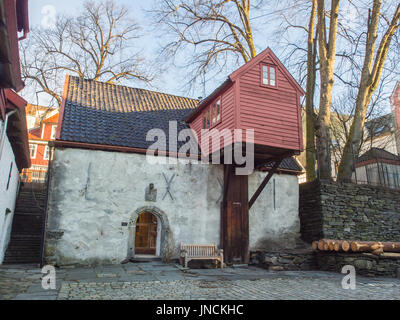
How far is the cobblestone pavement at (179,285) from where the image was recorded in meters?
5.98

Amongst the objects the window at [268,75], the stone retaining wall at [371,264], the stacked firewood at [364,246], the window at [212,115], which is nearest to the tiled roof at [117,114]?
the window at [212,115]

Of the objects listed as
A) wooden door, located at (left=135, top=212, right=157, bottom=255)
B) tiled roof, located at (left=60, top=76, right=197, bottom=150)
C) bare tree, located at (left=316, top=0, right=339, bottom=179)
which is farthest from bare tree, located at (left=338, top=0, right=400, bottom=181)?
wooden door, located at (left=135, top=212, right=157, bottom=255)

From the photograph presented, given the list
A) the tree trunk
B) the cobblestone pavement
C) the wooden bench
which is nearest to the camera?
the cobblestone pavement

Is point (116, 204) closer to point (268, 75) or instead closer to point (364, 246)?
point (268, 75)

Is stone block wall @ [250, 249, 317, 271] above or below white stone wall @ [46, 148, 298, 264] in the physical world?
below

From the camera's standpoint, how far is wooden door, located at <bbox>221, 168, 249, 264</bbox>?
11383 mm

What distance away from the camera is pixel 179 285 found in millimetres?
7102

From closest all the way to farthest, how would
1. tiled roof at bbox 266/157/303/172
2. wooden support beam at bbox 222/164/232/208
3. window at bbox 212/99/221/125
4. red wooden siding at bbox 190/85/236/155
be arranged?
red wooden siding at bbox 190/85/236/155
wooden support beam at bbox 222/164/232/208
window at bbox 212/99/221/125
tiled roof at bbox 266/157/303/172

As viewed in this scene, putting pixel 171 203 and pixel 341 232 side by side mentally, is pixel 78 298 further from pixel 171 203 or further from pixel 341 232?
pixel 341 232

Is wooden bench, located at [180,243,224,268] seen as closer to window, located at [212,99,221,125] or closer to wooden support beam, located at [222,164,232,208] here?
wooden support beam, located at [222,164,232,208]

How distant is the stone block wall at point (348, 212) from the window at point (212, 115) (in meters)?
4.92

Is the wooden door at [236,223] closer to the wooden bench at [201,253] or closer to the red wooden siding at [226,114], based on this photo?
the wooden bench at [201,253]

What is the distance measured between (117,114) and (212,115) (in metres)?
3.75

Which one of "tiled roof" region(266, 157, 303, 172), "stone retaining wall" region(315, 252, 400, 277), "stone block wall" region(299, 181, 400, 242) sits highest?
"tiled roof" region(266, 157, 303, 172)
